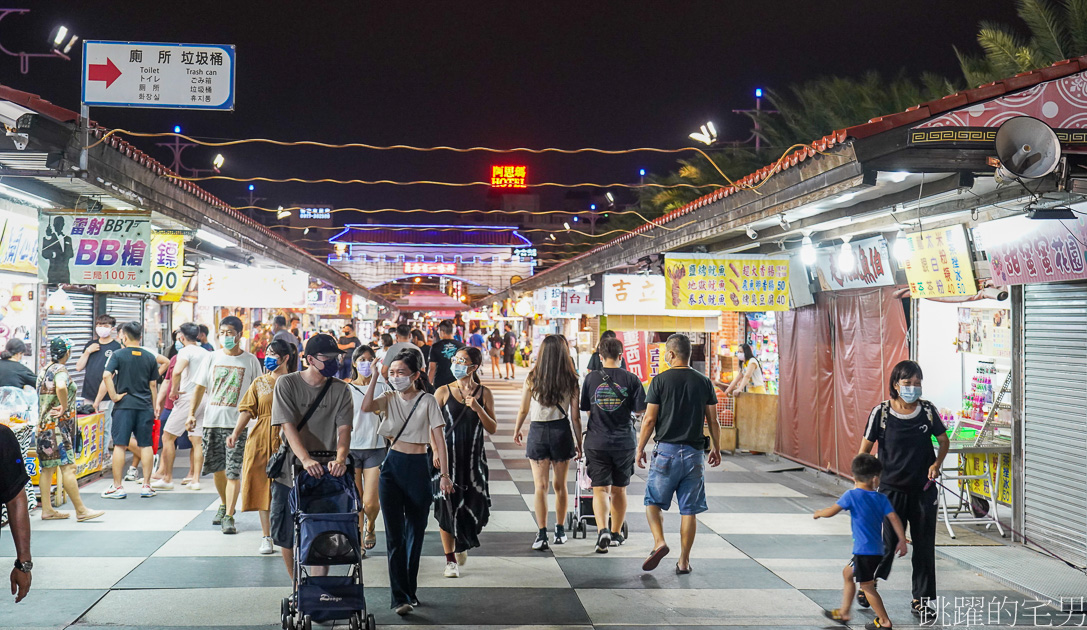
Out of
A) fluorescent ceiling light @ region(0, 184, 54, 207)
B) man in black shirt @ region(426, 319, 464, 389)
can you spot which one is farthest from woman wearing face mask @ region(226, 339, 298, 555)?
fluorescent ceiling light @ region(0, 184, 54, 207)

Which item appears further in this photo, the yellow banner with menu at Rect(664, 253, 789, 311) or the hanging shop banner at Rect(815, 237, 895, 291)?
the yellow banner with menu at Rect(664, 253, 789, 311)

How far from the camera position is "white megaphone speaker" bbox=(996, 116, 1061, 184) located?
611 centimetres

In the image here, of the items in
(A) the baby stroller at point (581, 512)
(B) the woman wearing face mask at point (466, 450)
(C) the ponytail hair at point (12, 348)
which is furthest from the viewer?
→ (A) the baby stroller at point (581, 512)

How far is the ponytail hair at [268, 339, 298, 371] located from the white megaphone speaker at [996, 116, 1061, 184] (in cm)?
598

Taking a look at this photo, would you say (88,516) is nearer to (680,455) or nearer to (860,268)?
(680,455)

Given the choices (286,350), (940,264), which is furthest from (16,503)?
(940,264)

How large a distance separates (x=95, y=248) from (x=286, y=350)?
108 inches

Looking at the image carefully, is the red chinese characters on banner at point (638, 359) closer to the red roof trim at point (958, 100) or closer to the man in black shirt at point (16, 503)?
the red roof trim at point (958, 100)

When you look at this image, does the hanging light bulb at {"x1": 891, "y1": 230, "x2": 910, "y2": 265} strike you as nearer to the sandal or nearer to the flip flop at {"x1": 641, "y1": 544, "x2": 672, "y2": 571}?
the flip flop at {"x1": 641, "y1": 544, "x2": 672, "y2": 571}

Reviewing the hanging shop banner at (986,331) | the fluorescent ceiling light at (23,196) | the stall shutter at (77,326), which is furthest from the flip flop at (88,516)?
the hanging shop banner at (986,331)

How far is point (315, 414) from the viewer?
5.74 metres

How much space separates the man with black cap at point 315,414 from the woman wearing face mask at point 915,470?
11.9 ft

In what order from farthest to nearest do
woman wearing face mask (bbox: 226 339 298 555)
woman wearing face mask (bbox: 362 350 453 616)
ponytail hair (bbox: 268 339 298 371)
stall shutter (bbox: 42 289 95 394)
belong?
1. stall shutter (bbox: 42 289 95 394)
2. ponytail hair (bbox: 268 339 298 371)
3. woman wearing face mask (bbox: 226 339 298 555)
4. woman wearing face mask (bbox: 362 350 453 616)

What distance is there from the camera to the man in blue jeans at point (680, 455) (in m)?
6.92
